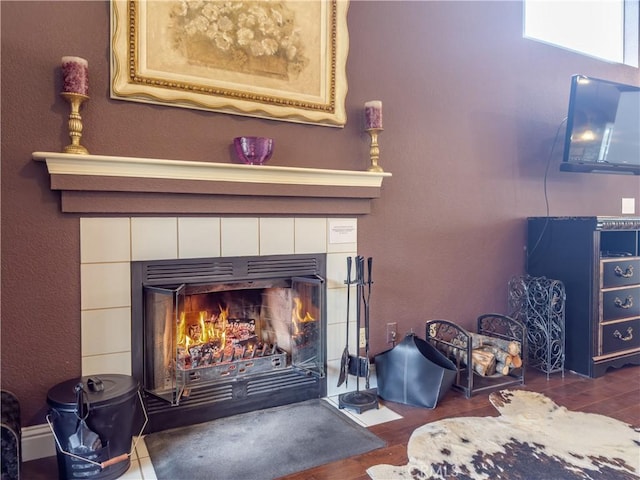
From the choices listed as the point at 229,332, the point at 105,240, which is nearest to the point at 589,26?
the point at 229,332

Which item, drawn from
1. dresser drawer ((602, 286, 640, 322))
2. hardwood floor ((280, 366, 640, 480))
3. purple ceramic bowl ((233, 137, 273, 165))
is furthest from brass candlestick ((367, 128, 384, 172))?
dresser drawer ((602, 286, 640, 322))

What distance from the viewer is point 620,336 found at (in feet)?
9.11

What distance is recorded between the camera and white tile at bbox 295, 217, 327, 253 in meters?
2.27

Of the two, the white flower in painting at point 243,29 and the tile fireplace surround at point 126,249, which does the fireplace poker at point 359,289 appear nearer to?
the tile fireplace surround at point 126,249

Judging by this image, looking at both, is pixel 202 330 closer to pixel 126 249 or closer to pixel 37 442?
pixel 126 249

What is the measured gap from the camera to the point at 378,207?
99.3 inches

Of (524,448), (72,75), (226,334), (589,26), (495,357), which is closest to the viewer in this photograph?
(72,75)

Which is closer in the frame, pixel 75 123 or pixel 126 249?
pixel 75 123

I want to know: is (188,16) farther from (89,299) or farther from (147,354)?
(147,354)

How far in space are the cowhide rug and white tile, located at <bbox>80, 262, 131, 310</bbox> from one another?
1211 mm

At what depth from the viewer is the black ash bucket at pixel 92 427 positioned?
5.04ft

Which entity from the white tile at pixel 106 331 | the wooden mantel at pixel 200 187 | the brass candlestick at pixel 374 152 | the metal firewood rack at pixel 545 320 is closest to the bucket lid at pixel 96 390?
the white tile at pixel 106 331

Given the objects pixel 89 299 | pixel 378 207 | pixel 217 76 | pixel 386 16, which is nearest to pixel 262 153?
pixel 217 76

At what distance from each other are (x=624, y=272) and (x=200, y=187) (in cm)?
259
